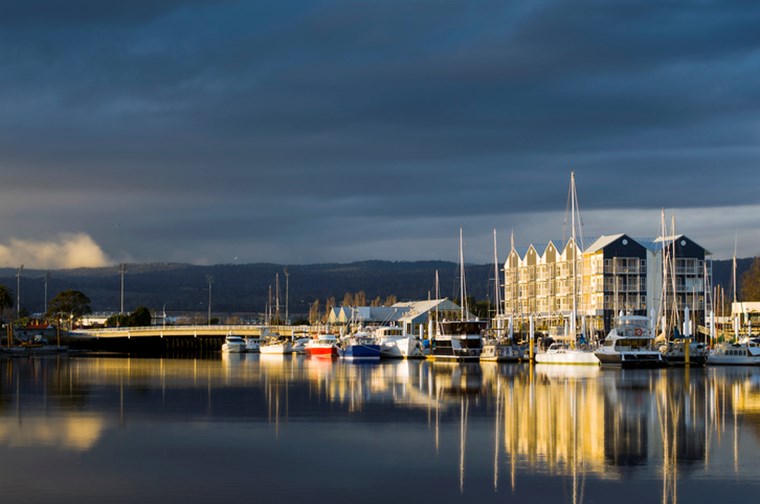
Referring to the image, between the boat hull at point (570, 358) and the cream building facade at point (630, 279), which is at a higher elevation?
the cream building facade at point (630, 279)

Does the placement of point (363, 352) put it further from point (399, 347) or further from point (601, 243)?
point (601, 243)

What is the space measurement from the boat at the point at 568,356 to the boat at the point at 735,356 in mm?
14385

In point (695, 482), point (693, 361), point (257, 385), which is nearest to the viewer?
point (695, 482)

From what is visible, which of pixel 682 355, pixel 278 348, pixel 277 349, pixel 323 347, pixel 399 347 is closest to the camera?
pixel 682 355

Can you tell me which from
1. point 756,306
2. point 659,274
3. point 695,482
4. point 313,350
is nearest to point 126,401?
point 695,482

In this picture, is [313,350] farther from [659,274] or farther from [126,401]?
Answer: [126,401]

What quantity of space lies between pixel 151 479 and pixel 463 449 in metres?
11.6

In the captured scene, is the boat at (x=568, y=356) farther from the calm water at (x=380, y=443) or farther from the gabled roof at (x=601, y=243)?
the gabled roof at (x=601, y=243)

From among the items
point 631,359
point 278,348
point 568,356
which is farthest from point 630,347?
point 278,348

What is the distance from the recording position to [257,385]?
79.9 metres

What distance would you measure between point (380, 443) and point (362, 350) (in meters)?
103

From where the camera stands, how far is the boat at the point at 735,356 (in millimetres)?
114875

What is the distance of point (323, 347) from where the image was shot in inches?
6344

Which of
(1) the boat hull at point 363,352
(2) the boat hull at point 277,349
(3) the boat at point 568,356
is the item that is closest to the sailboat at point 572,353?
(3) the boat at point 568,356
